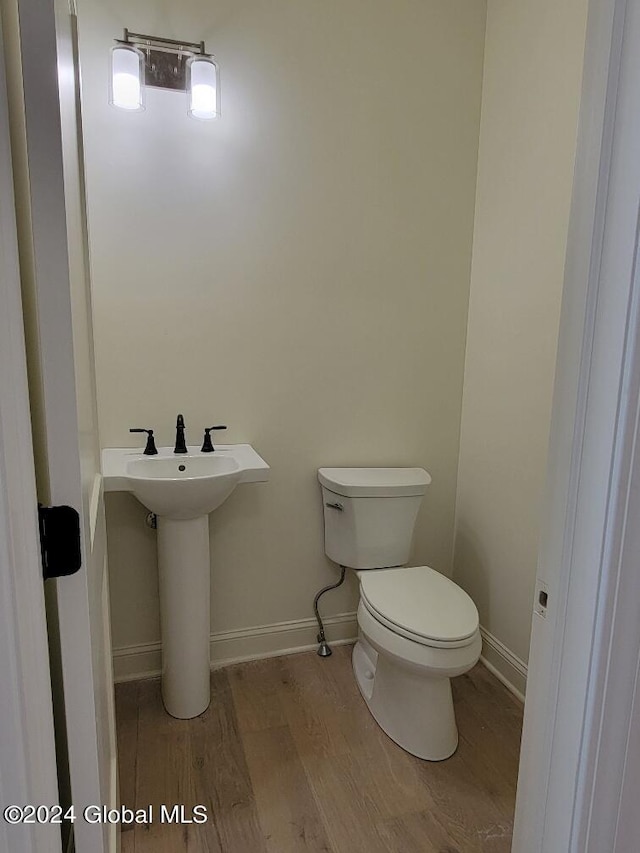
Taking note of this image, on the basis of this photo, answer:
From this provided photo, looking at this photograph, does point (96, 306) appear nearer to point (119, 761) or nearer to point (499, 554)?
point (119, 761)

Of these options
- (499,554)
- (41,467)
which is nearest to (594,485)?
(41,467)

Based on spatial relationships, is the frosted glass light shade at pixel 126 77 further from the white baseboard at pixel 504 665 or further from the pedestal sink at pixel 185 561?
the white baseboard at pixel 504 665

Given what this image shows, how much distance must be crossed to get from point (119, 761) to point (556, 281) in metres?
2.07

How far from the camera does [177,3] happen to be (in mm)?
1856

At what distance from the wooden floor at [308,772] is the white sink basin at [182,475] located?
0.75 metres

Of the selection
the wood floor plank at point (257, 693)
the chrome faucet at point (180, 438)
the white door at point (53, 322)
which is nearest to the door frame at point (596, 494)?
the white door at point (53, 322)

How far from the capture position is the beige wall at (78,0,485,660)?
1.92 meters

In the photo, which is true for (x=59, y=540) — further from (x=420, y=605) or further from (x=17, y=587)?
(x=420, y=605)

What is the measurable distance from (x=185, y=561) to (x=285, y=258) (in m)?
1.15

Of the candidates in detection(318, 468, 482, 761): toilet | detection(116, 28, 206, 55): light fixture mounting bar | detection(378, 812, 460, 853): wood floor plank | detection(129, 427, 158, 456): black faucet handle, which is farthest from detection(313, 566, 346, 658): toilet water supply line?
detection(116, 28, 206, 55): light fixture mounting bar

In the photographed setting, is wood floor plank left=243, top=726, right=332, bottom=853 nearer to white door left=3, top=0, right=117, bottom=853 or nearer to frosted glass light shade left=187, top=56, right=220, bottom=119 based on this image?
white door left=3, top=0, right=117, bottom=853

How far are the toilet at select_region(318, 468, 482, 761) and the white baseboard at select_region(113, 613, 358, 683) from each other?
4.8 inches

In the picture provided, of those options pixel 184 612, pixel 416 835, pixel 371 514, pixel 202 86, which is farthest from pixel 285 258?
pixel 416 835

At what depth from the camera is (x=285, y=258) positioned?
83.2 inches
